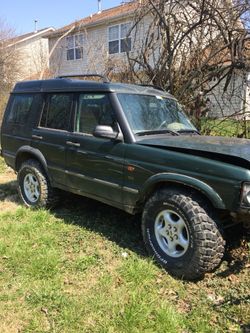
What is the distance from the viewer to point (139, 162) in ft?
14.0

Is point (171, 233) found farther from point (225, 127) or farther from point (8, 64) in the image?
point (8, 64)

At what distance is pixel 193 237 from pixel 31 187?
3.21 meters

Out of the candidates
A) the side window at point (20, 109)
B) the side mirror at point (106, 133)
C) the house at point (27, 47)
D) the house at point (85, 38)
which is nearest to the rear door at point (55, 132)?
the side window at point (20, 109)

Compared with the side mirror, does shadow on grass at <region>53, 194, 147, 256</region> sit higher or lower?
lower

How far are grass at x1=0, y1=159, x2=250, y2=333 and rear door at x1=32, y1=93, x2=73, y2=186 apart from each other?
81cm

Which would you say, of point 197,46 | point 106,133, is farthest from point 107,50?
point 106,133

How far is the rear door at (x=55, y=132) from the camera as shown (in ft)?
17.5

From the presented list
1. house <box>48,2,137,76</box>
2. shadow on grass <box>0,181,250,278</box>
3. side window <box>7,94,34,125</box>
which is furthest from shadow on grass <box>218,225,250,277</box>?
house <box>48,2,137,76</box>

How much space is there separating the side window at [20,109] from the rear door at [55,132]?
404 millimetres

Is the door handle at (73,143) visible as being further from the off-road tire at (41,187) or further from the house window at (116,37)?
the house window at (116,37)

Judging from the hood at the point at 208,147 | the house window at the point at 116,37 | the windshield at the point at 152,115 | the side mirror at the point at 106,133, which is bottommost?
the hood at the point at 208,147

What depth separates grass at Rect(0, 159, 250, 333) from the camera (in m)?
3.22

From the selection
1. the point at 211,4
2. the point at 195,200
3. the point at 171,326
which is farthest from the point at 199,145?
the point at 211,4

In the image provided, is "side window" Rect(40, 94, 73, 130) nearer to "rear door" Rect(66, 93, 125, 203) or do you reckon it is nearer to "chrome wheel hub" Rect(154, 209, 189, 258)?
"rear door" Rect(66, 93, 125, 203)
